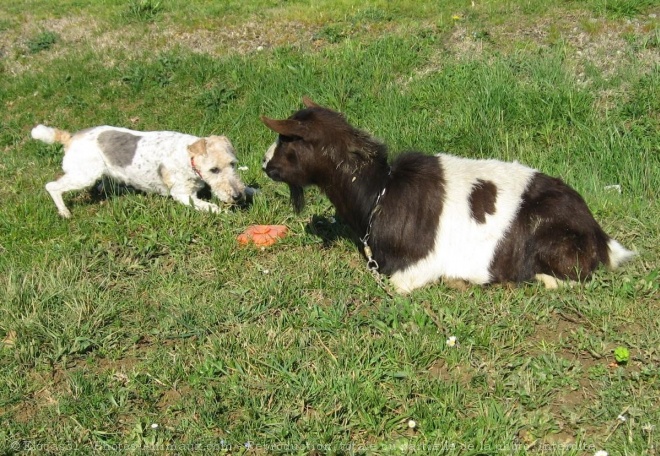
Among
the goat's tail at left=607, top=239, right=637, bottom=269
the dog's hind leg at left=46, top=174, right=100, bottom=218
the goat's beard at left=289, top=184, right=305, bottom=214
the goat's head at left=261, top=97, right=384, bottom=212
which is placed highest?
the goat's head at left=261, top=97, right=384, bottom=212

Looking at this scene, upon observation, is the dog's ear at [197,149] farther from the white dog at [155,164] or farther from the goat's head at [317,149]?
the goat's head at [317,149]

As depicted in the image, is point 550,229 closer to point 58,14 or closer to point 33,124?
point 33,124

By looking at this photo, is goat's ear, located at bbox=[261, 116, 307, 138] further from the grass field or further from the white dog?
the white dog

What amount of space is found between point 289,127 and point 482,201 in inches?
61.1

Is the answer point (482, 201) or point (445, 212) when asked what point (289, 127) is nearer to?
point (445, 212)

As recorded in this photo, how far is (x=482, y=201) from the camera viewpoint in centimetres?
502

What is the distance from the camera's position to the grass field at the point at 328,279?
395cm

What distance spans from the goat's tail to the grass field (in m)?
0.09

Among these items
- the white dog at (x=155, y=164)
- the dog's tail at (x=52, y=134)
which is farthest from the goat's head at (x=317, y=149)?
the dog's tail at (x=52, y=134)

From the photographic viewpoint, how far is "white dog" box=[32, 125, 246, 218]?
6.49m

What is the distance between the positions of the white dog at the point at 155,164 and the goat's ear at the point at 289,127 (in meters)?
1.69

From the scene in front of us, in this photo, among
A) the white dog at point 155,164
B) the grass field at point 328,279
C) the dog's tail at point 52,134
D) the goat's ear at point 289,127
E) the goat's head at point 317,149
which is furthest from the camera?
the dog's tail at point 52,134

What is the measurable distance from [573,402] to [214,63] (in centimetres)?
718

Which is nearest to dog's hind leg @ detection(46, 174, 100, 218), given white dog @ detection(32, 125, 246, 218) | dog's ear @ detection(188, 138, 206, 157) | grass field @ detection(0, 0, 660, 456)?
white dog @ detection(32, 125, 246, 218)
